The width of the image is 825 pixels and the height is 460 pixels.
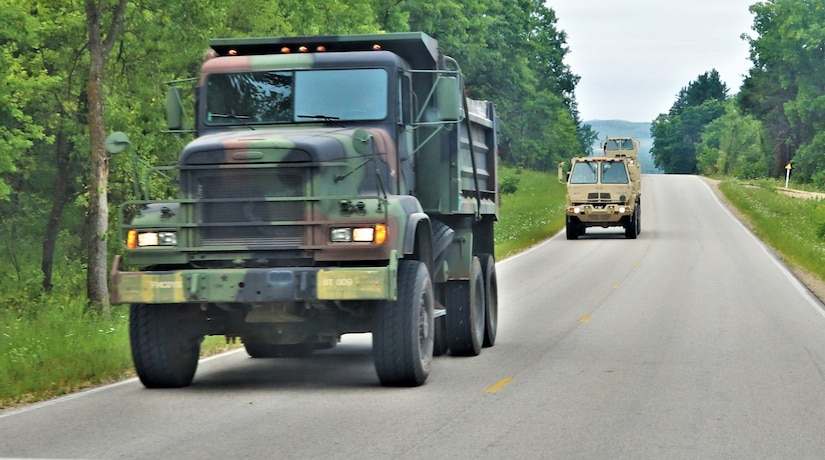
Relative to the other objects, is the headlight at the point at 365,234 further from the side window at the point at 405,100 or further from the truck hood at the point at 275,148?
the side window at the point at 405,100

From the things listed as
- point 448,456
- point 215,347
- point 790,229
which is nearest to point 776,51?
point 790,229

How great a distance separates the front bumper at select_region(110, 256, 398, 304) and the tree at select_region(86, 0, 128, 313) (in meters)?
12.4

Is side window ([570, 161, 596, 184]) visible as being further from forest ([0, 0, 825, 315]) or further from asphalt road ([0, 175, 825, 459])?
asphalt road ([0, 175, 825, 459])

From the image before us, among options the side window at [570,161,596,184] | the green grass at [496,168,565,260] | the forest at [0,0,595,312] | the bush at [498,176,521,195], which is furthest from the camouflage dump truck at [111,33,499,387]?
the bush at [498,176,521,195]

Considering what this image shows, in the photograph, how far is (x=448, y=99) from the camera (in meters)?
12.2

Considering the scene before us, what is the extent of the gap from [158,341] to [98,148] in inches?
507

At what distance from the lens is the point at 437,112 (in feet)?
42.4

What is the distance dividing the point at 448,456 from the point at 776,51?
314 ft

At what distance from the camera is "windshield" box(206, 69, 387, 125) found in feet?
41.6

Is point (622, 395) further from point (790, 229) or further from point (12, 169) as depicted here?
point (790, 229)

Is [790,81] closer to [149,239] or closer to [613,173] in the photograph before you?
[613,173]

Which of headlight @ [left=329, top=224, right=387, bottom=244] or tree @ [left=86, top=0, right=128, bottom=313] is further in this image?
tree @ [left=86, top=0, right=128, bottom=313]

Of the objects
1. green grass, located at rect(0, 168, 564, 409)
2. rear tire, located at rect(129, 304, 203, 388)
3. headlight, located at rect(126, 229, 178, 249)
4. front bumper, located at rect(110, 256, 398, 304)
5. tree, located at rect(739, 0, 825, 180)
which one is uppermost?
tree, located at rect(739, 0, 825, 180)

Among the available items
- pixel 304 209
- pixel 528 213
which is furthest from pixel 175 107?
pixel 528 213
